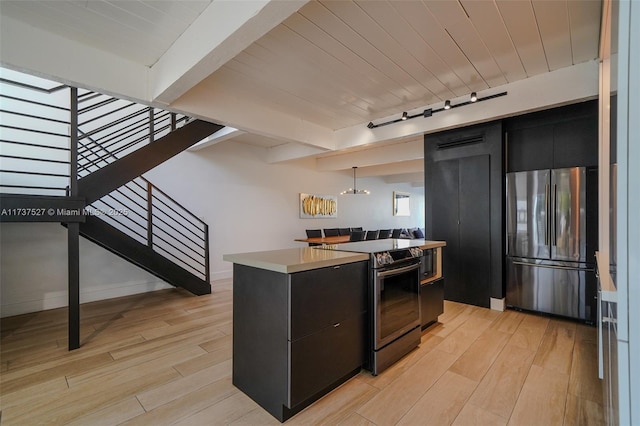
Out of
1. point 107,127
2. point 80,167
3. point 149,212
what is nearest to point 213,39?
point 107,127

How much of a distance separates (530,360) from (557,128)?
269cm

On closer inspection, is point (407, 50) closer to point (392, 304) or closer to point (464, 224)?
point (392, 304)

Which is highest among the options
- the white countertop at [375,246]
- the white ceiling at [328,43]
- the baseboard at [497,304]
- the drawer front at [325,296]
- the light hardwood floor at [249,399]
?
the white ceiling at [328,43]

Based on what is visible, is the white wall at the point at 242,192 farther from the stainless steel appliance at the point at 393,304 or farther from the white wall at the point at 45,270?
the stainless steel appliance at the point at 393,304

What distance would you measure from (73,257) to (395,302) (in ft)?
10.0

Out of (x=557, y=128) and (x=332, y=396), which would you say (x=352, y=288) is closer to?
(x=332, y=396)

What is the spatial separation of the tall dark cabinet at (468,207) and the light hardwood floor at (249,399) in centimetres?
63

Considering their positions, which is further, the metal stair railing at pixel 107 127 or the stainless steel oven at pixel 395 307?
the metal stair railing at pixel 107 127

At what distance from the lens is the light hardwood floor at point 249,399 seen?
5.83ft

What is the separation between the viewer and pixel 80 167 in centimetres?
357

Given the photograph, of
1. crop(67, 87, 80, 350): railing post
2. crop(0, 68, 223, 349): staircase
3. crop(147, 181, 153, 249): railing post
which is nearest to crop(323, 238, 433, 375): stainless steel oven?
crop(67, 87, 80, 350): railing post

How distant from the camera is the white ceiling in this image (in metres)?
1.97

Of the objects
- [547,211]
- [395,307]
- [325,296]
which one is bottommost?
[395,307]

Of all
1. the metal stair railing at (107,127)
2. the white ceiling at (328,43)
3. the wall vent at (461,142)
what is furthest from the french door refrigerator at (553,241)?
the metal stair railing at (107,127)
